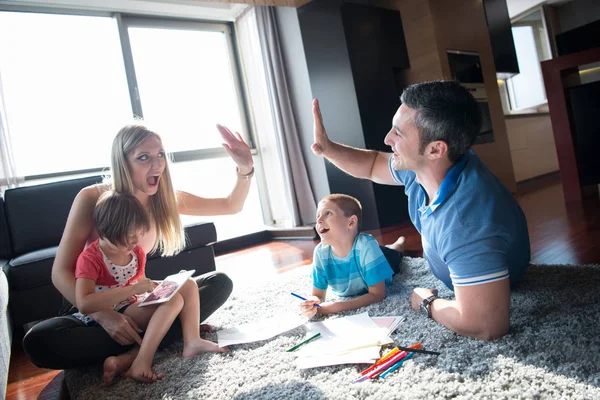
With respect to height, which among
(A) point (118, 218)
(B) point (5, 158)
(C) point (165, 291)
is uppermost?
(B) point (5, 158)

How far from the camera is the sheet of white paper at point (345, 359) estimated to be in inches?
42.9

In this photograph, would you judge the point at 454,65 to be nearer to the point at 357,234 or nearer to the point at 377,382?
the point at 357,234

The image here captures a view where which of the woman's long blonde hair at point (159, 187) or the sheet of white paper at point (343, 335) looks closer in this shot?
the sheet of white paper at point (343, 335)

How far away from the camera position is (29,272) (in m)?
2.09

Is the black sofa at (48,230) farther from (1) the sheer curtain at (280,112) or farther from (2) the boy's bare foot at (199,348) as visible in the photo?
(1) the sheer curtain at (280,112)

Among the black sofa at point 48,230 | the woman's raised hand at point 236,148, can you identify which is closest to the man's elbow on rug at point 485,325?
the woman's raised hand at point 236,148

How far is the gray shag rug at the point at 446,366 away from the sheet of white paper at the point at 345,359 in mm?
16

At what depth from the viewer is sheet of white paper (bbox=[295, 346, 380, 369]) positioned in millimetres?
1091

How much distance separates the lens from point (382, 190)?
3.52 metres

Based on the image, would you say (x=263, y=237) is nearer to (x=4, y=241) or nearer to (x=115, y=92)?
(x=115, y=92)

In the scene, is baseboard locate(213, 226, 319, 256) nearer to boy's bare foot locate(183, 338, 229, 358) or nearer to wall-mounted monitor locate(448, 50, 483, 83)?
wall-mounted monitor locate(448, 50, 483, 83)

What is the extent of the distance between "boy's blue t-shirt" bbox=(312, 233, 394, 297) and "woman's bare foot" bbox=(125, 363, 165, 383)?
0.67m

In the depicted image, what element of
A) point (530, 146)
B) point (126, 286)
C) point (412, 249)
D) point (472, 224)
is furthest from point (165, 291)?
point (530, 146)

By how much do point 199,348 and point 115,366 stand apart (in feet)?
0.81
